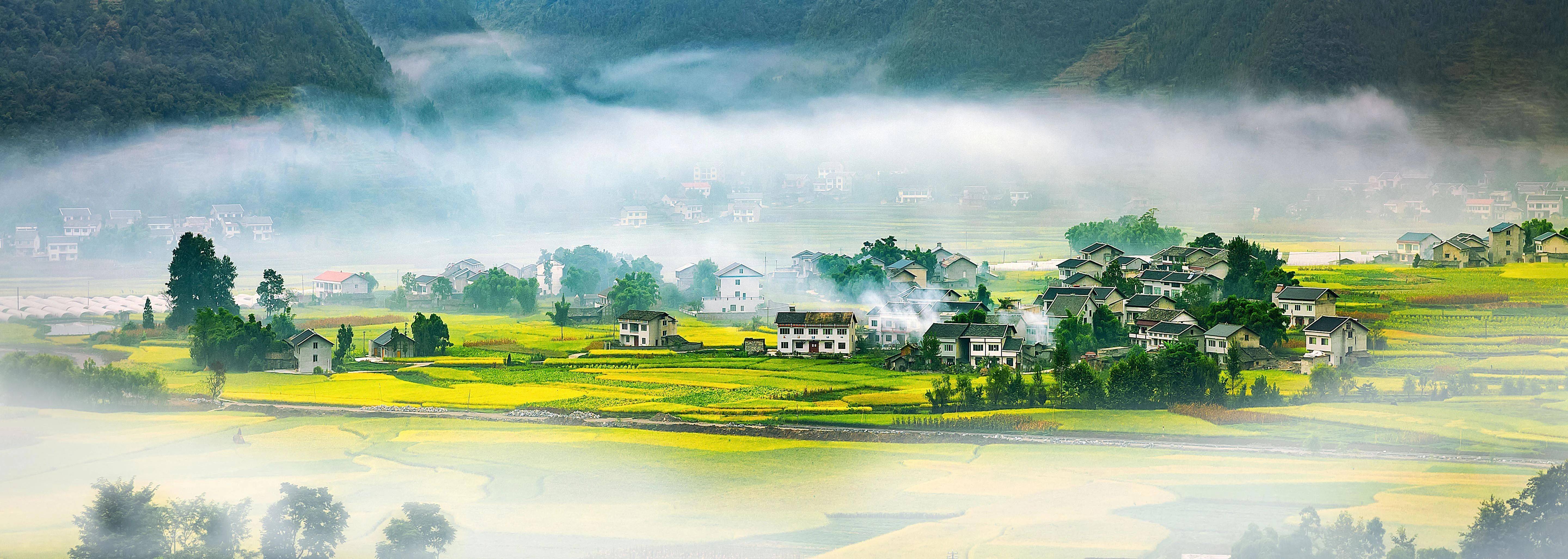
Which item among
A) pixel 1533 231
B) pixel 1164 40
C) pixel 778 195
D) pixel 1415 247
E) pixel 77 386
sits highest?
pixel 1164 40

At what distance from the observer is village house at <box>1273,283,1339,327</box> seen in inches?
725

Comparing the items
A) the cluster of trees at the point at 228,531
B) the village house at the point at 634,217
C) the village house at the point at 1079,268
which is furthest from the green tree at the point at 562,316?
the village house at the point at 634,217

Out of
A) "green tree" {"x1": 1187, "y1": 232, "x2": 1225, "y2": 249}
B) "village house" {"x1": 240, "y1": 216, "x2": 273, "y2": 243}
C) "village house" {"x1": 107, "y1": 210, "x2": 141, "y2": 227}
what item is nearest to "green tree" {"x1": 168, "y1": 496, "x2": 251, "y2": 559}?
"green tree" {"x1": 1187, "y1": 232, "x2": 1225, "y2": 249}

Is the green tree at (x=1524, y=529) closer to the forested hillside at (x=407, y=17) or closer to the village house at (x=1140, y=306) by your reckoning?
the village house at (x=1140, y=306)

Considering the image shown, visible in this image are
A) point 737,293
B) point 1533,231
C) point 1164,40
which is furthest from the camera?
point 1164,40

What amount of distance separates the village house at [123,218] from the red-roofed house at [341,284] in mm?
5924

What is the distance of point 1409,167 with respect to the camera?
34094 millimetres

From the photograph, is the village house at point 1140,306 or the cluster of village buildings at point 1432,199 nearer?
the village house at point 1140,306

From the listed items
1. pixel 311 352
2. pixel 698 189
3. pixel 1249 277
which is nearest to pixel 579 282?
pixel 311 352

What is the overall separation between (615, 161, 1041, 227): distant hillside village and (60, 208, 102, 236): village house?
13.1 metres

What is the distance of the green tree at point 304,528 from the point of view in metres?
10.3

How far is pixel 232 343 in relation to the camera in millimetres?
17672

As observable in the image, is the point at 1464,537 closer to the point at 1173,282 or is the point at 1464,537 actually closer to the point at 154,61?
the point at 1173,282

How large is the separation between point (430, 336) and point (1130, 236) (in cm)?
1564
